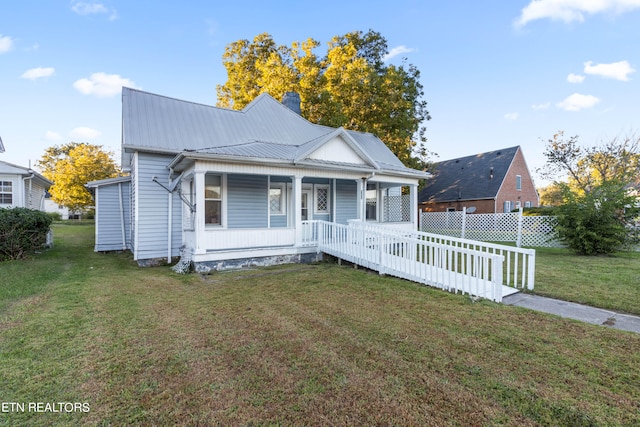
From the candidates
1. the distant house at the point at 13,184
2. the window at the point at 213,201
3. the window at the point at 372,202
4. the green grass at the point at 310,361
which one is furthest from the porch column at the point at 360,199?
the distant house at the point at 13,184

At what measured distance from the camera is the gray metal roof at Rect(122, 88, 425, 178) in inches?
347

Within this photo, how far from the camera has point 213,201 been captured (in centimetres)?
936

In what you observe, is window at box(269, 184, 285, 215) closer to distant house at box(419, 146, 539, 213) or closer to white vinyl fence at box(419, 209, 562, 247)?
white vinyl fence at box(419, 209, 562, 247)

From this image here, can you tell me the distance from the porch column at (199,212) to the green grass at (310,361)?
2228 millimetres

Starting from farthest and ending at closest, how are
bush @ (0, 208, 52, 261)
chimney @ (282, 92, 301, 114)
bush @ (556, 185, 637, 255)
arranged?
1. chimney @ (282, 92, 301, 114)
2. bush @ (556, 185, 637, 255)
3. bush @ (0, 208, 52, 261)

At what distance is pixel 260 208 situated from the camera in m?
10.1

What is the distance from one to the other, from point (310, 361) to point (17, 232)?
11050 millimetres

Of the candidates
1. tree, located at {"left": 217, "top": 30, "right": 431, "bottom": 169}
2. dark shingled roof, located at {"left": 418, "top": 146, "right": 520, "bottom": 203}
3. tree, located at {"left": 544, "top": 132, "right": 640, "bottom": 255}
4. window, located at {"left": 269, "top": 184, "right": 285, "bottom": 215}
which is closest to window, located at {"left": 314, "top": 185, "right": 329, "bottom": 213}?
window, located at {"left": 269, "top": 184, "right": 285, "bottom": 215}

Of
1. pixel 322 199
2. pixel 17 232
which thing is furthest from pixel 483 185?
pixel 17 232

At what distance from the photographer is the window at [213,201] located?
9242 mm

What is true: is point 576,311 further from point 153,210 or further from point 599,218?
point 153,210

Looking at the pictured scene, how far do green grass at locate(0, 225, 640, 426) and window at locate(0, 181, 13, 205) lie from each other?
10423 mm

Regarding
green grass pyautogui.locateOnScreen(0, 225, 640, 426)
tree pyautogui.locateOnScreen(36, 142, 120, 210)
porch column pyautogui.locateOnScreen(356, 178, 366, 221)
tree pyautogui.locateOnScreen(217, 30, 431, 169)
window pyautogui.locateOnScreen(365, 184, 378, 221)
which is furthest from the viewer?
tree pyautogui.locateOnScreen(36, 142, 120, 210)

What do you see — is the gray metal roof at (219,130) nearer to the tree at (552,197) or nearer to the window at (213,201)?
the window at (213,201)
